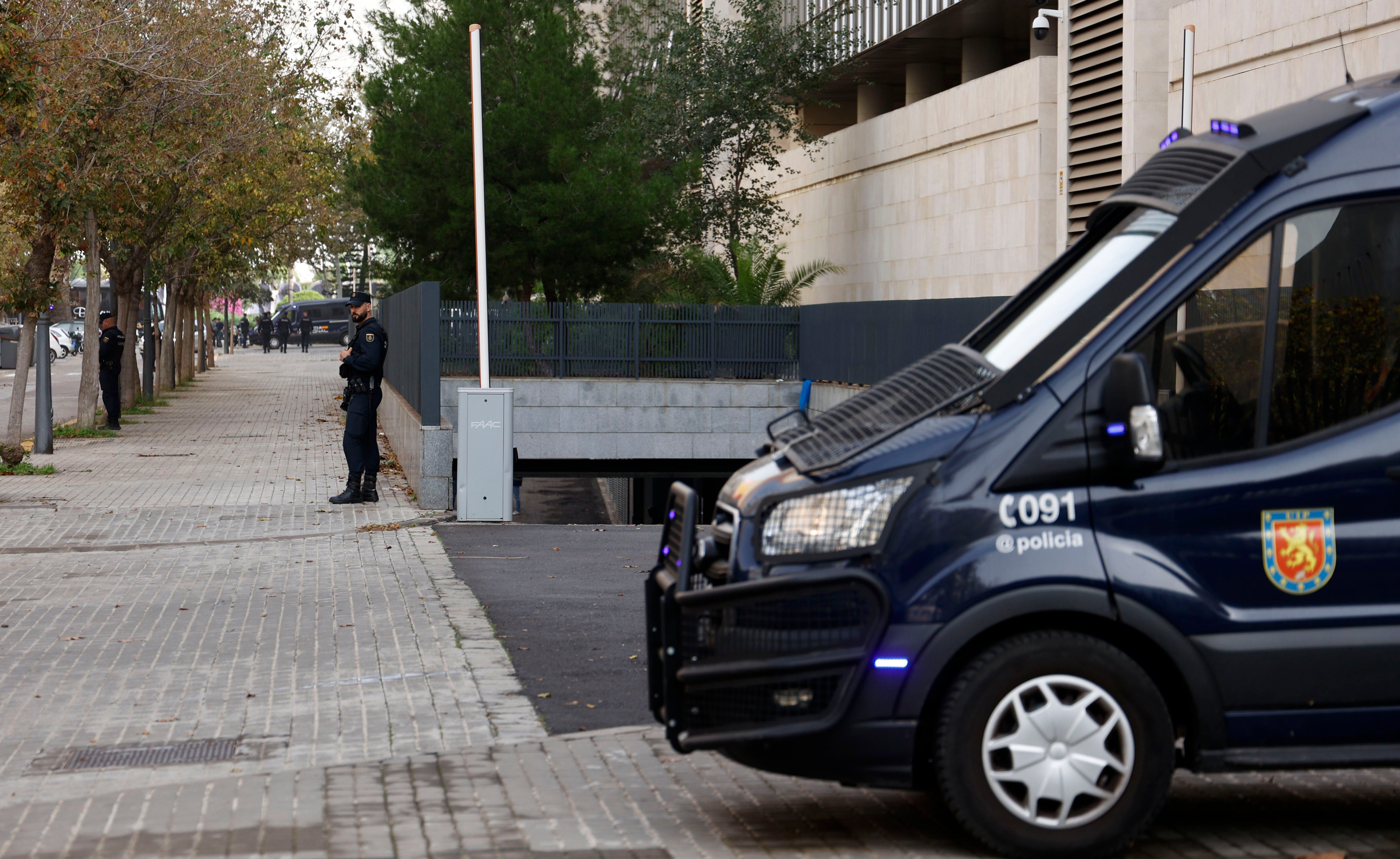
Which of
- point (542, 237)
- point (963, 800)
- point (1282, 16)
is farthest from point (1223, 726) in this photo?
point (542, 237)

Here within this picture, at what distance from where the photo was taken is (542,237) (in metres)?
29.3

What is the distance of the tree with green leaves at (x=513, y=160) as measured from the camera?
95.5 feet

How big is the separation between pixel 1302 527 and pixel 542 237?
2546 cm

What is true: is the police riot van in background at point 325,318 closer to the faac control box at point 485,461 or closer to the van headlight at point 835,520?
the faac control box at point 485,461

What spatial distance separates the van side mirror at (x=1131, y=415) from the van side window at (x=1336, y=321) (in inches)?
16.7

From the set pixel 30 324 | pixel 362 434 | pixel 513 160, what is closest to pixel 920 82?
pixel 513 160

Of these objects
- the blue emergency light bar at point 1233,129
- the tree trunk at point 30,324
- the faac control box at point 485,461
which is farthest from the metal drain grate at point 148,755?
the tree trunk at point 30,324

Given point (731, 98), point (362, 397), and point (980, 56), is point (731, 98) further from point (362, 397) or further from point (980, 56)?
point (362, 397)

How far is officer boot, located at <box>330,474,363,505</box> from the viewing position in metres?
15.1

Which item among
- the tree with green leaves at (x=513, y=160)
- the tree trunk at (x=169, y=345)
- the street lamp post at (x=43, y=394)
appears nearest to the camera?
the street lamp post at (x=43, y=394)

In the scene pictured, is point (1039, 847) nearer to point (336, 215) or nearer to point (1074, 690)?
point (1074, 690)

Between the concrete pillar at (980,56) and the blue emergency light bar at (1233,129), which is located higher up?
the concrete pillar at (980,56)

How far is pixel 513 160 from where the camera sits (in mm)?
30141

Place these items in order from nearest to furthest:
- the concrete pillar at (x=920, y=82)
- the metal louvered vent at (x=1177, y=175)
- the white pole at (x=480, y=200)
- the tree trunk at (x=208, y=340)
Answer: the metal louvered vent at (x=1177, y=175)
the white pole at (x=480, y=200)
the concrete pillar at (x=920, y=82)
the tree trunk at (x=208, y=340)
